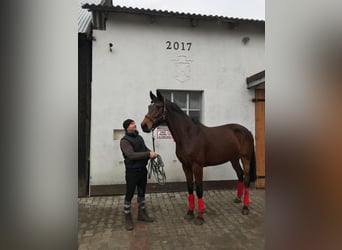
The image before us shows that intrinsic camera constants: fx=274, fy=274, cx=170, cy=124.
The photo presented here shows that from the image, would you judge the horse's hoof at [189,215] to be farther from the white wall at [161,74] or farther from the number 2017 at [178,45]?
the number 2017 at [178,45]

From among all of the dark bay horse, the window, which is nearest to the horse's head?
the dark bay horse

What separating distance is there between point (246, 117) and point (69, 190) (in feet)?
17.5

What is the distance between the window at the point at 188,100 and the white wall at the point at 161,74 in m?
0.14

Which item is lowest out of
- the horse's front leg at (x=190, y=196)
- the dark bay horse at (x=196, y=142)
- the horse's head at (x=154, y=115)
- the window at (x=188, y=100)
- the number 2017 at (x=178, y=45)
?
the horse's front leg at (x=190, y=196)

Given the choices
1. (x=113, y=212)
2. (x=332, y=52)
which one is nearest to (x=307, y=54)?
(x=332, y=52)

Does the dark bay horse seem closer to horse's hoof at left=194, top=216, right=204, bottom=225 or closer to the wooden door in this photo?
horse's hoof at left=194, top=216, right=204, bottom=225

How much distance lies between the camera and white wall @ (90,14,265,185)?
500cm

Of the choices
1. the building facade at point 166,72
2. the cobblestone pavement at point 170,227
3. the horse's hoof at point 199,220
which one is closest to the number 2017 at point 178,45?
the building facade at point 166,72

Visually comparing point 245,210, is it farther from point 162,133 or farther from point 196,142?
point 162,133

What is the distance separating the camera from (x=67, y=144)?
1.88 feet

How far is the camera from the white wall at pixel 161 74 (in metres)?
5.00

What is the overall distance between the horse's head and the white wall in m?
1.45

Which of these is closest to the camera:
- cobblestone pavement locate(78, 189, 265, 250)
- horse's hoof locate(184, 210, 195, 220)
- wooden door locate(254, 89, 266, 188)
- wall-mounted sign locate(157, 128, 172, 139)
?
cobblestone pavement locate(78, 189, 265, 250)

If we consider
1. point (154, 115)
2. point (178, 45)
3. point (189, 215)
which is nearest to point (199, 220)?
point (189, 215)
